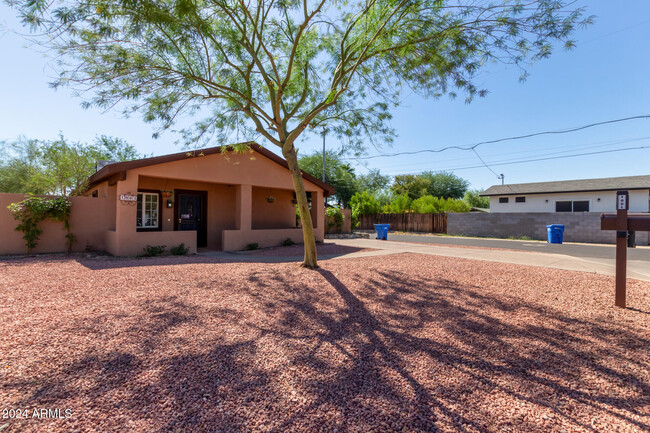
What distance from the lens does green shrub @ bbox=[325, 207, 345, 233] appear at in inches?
701

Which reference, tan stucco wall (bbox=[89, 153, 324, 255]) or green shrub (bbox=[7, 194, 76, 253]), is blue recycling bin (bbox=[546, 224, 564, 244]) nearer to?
tan stucco wall (bbox=[89, 153, 324, 255])

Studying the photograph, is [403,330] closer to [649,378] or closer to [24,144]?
[649,378]

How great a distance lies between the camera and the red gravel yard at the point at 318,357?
2127 mm

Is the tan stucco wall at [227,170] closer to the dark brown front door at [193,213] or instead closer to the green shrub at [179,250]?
the dark brown front door at [193,213]

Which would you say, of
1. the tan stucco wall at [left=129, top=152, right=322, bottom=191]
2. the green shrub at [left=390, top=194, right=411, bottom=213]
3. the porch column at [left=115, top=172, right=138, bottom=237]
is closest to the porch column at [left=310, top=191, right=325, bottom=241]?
the tan stucco wall at [left=129, top=152, right=322, bottom=191]

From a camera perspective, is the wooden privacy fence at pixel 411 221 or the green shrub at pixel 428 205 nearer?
the wooden privacy fence at pixel 411 221

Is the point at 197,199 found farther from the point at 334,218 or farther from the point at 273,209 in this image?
the point at 334,218

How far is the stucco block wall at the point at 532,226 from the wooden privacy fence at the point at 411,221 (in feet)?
2.63

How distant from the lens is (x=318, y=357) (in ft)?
9.73

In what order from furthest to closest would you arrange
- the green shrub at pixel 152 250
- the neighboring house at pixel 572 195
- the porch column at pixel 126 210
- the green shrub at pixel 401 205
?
the green shrub at pixel 401 205
the neighboring house at pixel 572 195
the green shrub at pixel 152 250
the porch column at pixel 126 210

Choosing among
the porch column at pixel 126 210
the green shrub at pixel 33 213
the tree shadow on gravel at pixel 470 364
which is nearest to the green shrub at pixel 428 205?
the tree shadow on gravel at pixel 470 364

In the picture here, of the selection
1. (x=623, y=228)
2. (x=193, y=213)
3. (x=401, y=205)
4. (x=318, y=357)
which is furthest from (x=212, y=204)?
(x=401, y=205)

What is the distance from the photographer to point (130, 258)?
8.70m

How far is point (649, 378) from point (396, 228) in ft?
77.1
